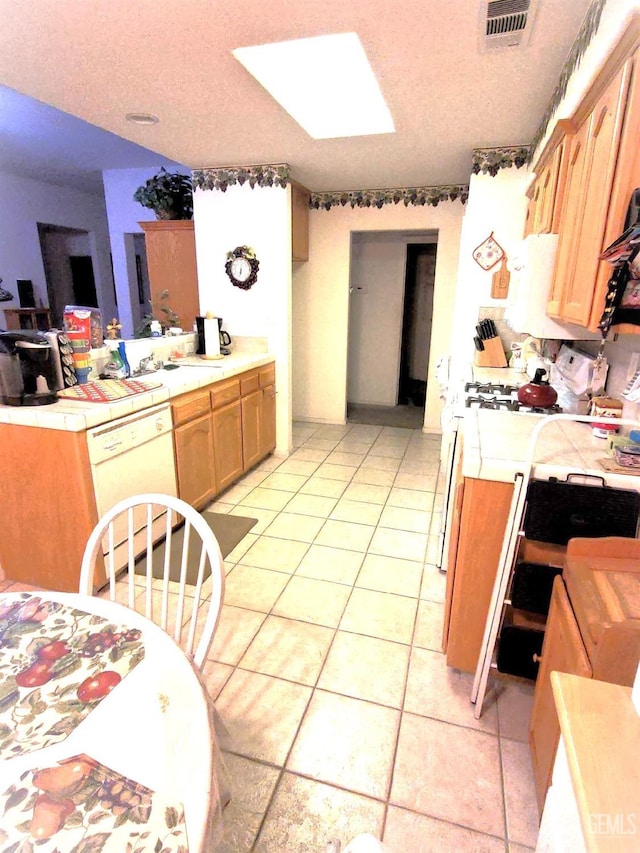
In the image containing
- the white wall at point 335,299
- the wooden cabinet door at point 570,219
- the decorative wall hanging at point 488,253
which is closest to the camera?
the wooden cabinet door at point 570,219

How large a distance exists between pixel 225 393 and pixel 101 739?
96.5 inches

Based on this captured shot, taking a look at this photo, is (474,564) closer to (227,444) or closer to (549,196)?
(549,196)

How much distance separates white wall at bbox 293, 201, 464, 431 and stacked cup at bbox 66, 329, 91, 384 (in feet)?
8.67

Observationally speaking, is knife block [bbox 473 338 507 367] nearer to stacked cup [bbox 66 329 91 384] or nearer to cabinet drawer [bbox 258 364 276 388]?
cabinet drawer [bbox 258 364 276 388]

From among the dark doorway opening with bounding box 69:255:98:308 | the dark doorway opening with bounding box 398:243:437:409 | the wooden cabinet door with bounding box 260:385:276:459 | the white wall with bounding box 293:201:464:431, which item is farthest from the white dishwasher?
the dark doorway opening with bounding box 69:255:98:308

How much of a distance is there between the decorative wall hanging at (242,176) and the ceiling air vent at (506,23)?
6.31 feet

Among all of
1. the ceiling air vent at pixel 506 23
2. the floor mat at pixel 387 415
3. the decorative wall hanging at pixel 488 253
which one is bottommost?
the floor mat at pixel 387 415

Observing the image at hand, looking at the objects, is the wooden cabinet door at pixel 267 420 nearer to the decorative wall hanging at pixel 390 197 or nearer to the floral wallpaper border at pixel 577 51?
the decorative wall hanging at pixel 390 197

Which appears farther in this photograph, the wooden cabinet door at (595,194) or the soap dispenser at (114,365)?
the soap dispenser at (114,365)

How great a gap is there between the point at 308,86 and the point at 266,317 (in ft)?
5.93

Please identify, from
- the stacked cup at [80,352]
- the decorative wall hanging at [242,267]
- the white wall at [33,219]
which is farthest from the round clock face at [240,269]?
the white wall at [33,219]

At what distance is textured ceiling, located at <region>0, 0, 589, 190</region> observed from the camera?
157cm

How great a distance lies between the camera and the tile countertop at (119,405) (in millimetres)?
1908

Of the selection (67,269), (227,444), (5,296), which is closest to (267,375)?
(227,444)
